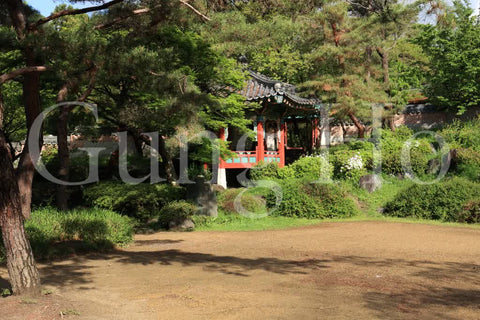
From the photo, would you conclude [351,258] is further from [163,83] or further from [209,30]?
[209,30]

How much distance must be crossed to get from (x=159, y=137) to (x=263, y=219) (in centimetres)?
457

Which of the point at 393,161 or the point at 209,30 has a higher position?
the point at 209,30

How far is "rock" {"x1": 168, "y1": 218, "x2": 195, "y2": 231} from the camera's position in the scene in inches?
546

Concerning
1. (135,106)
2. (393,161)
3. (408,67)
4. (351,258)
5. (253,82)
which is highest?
(408,67)

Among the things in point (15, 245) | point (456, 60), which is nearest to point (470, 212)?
point (15, 245)

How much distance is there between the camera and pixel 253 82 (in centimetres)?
2048

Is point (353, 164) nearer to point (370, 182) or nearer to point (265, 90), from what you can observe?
point (370, 182)

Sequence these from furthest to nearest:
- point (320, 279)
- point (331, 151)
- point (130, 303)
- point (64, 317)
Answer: point (331, 151) < point (320, 279) < point (130, 303) < point (64, 317)

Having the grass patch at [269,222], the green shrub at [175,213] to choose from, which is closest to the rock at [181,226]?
the green shrub at [175,213]

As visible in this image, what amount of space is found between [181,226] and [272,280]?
7470 mm

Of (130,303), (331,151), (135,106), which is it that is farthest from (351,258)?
(331,151)

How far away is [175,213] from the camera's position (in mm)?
13922

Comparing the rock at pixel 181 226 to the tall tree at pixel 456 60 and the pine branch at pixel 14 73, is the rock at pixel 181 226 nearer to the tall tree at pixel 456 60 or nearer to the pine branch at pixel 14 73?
the pine branch at pixel 14 73

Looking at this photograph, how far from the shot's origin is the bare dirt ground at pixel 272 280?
5281 millimetres
